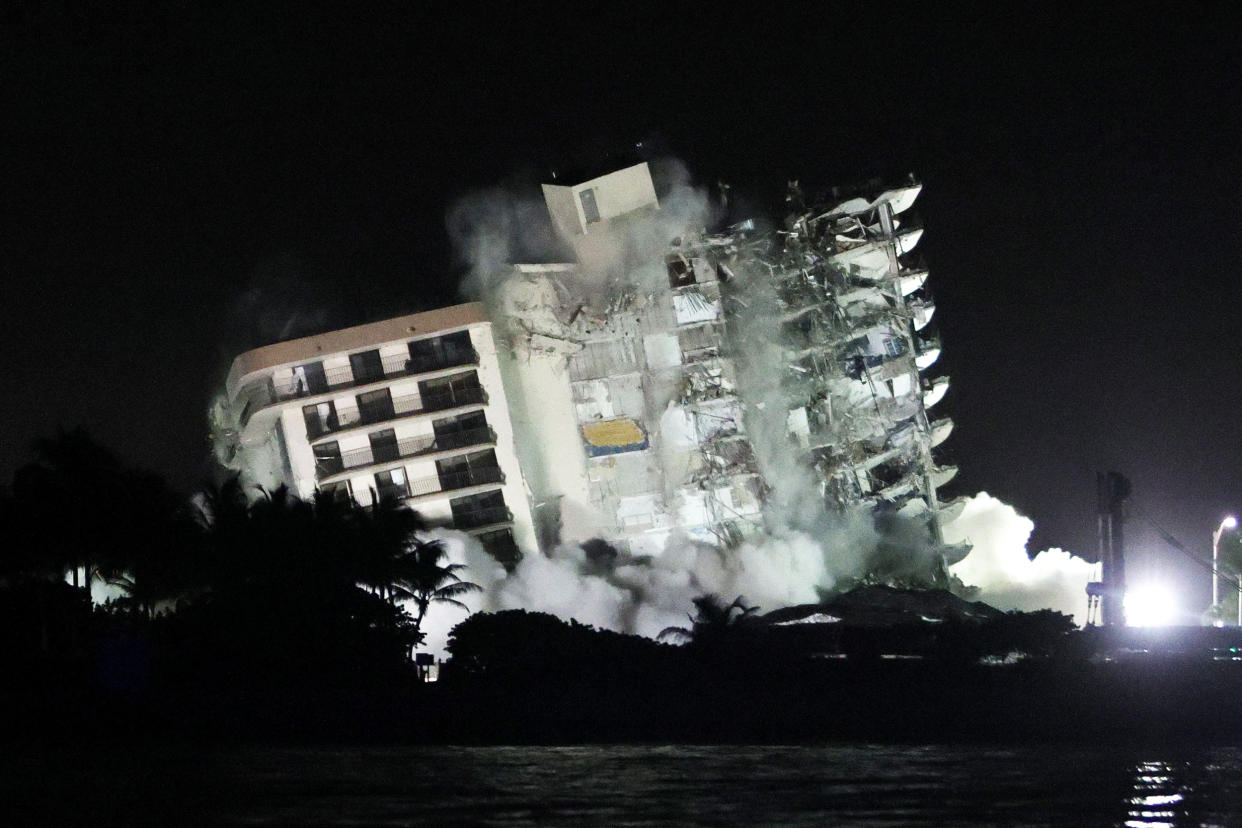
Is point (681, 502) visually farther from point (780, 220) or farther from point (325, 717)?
point (325, 717)

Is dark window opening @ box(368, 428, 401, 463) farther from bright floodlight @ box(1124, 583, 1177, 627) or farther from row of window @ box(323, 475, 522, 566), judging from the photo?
bright floodlight @ box(1124, 583, 1177, 627)

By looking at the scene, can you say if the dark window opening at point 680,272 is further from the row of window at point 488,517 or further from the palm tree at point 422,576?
the palm tree at point 422,576

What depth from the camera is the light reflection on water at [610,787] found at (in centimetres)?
3625

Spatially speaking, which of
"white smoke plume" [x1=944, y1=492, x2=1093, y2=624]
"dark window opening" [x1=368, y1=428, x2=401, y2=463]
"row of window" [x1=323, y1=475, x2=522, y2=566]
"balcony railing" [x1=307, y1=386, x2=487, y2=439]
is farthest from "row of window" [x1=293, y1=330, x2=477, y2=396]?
"white smoke plume" [x1=944, y1=492, x2=1093, y2=624]

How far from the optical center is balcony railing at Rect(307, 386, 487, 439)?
278 ft

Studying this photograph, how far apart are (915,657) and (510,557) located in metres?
25.2

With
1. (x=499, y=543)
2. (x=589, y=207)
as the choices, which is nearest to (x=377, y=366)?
(x=499, y=543)

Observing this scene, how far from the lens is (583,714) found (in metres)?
56.2

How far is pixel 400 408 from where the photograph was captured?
279ft

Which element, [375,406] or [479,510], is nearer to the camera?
[479,510]

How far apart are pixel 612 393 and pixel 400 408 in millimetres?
9789

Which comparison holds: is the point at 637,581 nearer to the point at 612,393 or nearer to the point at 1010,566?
the point at 612,393

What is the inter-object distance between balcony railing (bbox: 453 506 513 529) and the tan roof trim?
8.42m

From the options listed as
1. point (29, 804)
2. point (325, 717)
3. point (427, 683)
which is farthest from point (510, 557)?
point (29, 804)
